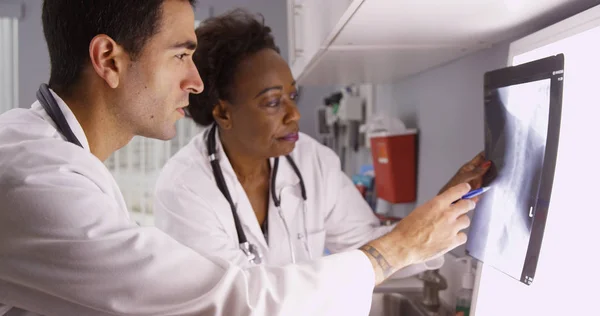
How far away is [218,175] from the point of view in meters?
1.39

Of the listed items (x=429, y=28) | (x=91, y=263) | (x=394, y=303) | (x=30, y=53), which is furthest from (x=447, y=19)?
(x=30, y=53)

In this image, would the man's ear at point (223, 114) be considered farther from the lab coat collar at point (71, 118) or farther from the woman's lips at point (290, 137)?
the lab coat collar at point (71, 118)

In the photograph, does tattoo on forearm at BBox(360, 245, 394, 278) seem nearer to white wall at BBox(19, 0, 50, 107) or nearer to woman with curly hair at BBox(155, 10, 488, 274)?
woman with curly hair at BBox(155, 10, 488, 274)

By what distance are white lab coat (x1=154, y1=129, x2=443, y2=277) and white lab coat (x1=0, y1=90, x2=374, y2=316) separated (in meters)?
0.47

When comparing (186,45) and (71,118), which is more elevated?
(186,45)

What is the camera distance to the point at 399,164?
1891 mm

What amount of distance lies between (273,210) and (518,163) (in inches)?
30.0

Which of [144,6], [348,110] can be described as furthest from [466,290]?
[348,110]

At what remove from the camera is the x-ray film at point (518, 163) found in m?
0.78

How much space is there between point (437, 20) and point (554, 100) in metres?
0.27

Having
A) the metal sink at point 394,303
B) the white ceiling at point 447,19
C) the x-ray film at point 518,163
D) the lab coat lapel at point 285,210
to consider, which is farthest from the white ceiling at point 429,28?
the metal sink at point 394,303

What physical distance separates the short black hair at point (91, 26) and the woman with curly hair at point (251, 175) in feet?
1.65

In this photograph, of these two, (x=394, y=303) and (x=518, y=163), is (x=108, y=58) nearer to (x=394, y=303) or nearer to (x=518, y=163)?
(x=518, y=163)

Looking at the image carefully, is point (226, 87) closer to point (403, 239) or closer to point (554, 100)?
point (403, 239)
